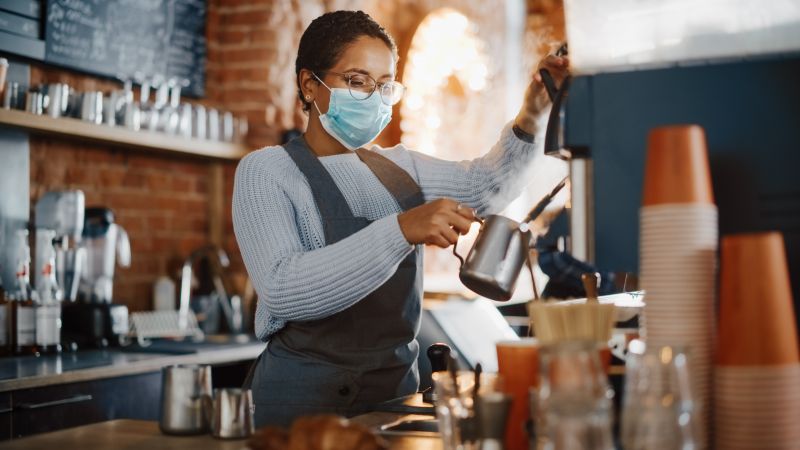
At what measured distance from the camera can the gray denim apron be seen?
1.95 metres

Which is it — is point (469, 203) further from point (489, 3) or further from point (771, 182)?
point (489, 3)

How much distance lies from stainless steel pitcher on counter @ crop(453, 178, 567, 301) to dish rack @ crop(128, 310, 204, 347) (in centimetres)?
220

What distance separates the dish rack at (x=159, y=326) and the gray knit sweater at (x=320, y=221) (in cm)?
167

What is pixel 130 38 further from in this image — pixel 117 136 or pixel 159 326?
pixel 159 326

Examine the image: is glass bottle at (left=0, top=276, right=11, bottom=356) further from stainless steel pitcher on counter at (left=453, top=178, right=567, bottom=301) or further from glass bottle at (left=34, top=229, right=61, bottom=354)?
stainless steel pitcher on counter at (left=453, top=178, right=567, bottom=301)

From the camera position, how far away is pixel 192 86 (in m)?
4.08

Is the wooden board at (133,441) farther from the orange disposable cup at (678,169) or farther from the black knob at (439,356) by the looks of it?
the orange disposable cup at (678,169)

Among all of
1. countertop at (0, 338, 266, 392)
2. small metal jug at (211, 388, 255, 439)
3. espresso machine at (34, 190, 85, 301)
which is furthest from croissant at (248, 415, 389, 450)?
espresso machine at (34, 190, 85, 301)

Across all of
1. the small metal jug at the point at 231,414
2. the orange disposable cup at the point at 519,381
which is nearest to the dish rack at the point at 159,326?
the small metal jug at the point at 231,414

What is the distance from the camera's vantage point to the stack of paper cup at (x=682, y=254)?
1169 millimetres

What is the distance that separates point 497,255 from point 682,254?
1.43ft

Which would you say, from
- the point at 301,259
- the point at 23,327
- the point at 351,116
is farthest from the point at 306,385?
the point at 23,327

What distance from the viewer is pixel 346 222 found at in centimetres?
203

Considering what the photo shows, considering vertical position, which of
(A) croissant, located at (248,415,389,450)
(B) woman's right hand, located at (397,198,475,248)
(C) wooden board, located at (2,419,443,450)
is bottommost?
(C) wooden board, located at (2,419,443,450)
